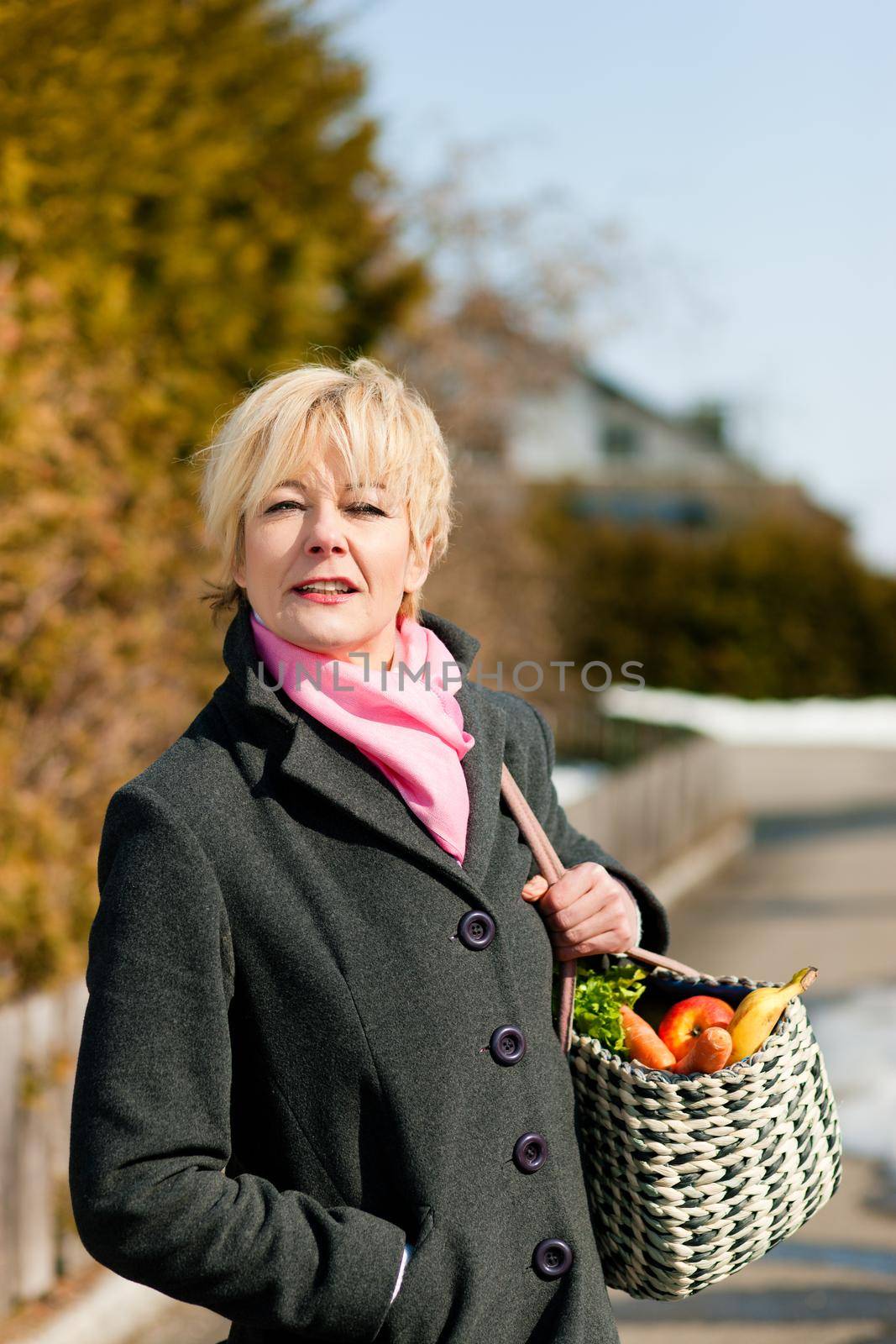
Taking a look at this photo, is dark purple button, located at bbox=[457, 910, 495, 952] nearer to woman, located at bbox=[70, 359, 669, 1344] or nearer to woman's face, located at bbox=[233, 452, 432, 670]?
woman, located at bbox=[70, 359, 669, 1344]

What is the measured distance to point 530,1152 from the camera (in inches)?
70.2

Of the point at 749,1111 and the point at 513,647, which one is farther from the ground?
the point at 513,647

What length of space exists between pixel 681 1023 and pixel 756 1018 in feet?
0.47

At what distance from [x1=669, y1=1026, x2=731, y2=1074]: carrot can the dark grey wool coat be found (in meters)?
0.18

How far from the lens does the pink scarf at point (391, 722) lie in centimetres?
181

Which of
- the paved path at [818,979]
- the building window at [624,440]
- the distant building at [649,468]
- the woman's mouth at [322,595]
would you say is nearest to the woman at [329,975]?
the woman's mouth at [322,595]

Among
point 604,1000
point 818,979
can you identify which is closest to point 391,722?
point 604,1000

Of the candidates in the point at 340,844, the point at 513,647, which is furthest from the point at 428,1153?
the point at 513,647

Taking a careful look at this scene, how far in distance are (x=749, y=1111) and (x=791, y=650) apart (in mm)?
28056

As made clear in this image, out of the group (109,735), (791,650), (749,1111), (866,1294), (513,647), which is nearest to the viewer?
(749,1111)

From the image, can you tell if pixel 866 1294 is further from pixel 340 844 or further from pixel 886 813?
pixel 886 813

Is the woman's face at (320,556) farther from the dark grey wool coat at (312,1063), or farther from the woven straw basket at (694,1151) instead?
the woven straw basket at (694,1151)

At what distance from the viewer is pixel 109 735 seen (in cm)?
534

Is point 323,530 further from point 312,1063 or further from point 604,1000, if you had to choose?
point 604,1000
